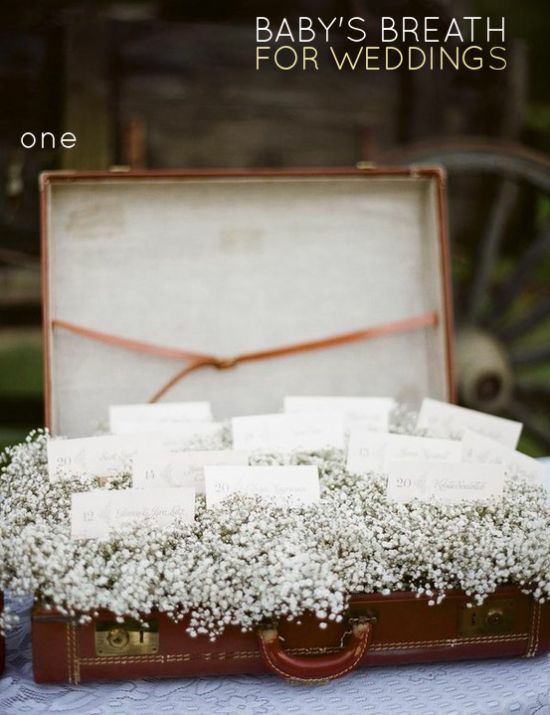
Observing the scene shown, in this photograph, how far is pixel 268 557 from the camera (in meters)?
1.05

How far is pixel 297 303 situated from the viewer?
181cm

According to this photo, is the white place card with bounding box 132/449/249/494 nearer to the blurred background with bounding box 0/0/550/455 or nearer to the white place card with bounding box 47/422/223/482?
the white place card with bounding box 47/422/223/482

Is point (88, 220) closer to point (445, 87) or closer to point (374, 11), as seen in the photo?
point (374, 11)

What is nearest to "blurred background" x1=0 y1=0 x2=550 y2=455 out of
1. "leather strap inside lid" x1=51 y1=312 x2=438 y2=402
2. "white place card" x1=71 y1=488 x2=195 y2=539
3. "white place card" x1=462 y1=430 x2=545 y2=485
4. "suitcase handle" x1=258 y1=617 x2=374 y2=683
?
"leather strap inside lid" x1=51 y1=312 x2=438 y2=402

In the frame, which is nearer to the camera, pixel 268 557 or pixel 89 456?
pixel 268 557

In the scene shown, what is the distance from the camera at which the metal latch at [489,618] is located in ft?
3.58

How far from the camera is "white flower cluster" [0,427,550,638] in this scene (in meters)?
1.00

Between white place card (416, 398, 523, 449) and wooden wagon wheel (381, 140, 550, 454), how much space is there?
35.1 inches

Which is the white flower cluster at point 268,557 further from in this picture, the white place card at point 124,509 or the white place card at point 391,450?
the white place card at point 391,450

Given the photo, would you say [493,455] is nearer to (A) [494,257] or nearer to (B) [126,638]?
(B) [126,638]

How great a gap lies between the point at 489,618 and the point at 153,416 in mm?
798

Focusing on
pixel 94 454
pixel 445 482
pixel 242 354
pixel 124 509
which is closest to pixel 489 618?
pixel 445 482

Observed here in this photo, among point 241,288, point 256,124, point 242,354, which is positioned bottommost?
point 242,354

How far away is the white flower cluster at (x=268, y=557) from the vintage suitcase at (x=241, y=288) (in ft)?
1.75
